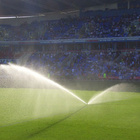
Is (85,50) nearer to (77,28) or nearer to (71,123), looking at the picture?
(77,28)

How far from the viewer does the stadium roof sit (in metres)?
41.5

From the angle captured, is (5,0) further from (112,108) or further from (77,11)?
(112,108)

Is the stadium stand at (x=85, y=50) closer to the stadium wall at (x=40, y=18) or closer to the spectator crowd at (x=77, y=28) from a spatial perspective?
the spectator crowd at (x=77, y=28)

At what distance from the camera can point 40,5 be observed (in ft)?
143

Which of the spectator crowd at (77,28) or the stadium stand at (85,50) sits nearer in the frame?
the stadium stand at (85,50)

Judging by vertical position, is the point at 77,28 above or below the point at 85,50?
above

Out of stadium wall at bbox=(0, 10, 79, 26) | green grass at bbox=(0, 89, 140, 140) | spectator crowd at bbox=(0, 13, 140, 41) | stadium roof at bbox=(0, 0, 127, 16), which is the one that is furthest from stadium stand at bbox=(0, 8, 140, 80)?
green grass at bbox=(0, 89, 140, 140)

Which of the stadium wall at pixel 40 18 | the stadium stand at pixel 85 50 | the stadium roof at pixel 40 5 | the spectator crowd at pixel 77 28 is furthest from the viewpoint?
the stadium wall at pixel 40 18

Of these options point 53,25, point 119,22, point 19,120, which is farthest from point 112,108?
point 53,25

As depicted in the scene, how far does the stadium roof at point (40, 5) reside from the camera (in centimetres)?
4153

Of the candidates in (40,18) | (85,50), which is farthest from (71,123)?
(40,18)

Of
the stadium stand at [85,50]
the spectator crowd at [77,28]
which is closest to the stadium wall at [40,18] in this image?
the spectator crowd at [77,28]

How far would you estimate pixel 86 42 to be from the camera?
39719mm

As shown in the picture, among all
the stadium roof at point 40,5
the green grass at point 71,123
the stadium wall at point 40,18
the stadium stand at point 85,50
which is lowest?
the green grass at point 71,123
